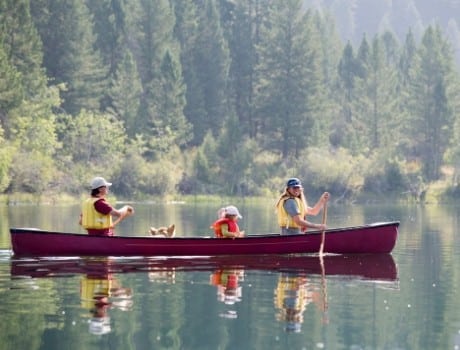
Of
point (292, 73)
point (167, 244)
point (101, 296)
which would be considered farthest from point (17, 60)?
point (101, 296)

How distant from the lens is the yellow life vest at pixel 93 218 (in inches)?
938

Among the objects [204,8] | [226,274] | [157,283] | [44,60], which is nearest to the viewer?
[157,283]

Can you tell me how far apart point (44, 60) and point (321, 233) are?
53567 millimetres

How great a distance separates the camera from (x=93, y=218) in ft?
78.8

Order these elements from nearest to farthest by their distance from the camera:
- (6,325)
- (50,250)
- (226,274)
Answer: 1. (6,325)
2. (226,274)
3. (50,250)

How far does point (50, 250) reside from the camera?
24.1m

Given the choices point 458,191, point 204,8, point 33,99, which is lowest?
point 458,191

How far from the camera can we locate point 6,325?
50.4 ft

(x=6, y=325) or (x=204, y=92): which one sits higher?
(x=204, y=92)

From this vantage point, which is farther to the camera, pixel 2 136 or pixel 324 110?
pixel 324 110

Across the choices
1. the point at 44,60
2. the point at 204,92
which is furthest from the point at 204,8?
the point at 44,60

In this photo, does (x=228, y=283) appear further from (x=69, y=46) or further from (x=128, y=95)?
(x=128, y=95)

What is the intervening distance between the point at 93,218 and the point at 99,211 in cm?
39

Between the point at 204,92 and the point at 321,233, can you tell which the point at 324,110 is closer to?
the point at 204,92
